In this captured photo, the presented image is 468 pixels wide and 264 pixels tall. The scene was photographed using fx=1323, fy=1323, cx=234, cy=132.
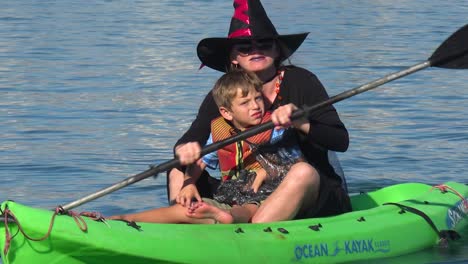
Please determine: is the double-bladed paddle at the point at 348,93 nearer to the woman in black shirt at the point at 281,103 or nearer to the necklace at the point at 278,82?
the woman in black shirt at the point at 281,103

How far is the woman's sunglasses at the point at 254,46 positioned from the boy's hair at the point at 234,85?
21 cm

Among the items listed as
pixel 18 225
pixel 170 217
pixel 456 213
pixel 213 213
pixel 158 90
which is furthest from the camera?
pixel 158 90

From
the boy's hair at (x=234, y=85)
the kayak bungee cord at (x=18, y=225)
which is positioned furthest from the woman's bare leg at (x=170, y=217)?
the kayak bungee cord at (x=18, y=225)

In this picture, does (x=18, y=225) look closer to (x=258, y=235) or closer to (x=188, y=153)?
(x=188, y=153)

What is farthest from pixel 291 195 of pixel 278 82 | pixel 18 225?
pixel 18 225

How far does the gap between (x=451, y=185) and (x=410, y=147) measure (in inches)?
102

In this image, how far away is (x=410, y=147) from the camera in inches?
413

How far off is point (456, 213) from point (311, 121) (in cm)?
153

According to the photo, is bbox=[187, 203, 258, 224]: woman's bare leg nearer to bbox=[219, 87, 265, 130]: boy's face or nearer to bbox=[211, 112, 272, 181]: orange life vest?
bbox=[211, 112, 272, 181]: orange life vest

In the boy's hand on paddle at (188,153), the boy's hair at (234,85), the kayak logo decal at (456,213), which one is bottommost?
the kayak logo decal at (456,213)

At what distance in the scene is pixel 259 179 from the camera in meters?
Answer: 6.59

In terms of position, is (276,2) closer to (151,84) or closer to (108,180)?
(151,84)

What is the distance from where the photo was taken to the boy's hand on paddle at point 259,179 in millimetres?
6586

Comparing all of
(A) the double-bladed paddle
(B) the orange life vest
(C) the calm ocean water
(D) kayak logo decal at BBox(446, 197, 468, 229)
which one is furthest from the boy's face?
(D) kayak logo decal at BBox(446, 197, 468, 229)
